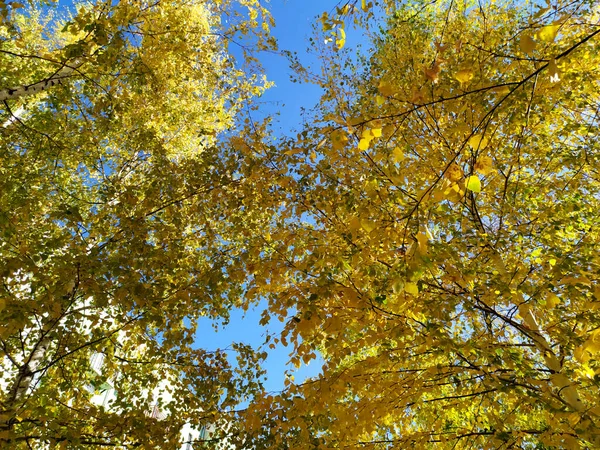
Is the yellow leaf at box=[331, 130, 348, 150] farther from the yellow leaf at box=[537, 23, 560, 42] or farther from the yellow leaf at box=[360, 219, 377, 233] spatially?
the yellow leaf at box=[537, 23, 560, 42]

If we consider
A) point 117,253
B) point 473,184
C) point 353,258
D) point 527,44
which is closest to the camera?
point 527,44

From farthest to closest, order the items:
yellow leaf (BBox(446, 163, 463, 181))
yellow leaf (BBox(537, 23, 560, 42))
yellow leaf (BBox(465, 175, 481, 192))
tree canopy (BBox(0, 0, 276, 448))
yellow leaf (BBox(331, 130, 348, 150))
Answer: tree canopy (BBox(0, 0, 276, 448))
yellow leaf (BBox(331, 130, 348, 150))
yellow leaf (BBox(446, 163, 463, 181))
yellow leaf (BBox(465, 175, 481, 192))
yellow leaf (BBox(537, 23, 560, 42))

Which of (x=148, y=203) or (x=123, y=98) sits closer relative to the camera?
(x=148, y=203)

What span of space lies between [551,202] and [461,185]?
154 inches

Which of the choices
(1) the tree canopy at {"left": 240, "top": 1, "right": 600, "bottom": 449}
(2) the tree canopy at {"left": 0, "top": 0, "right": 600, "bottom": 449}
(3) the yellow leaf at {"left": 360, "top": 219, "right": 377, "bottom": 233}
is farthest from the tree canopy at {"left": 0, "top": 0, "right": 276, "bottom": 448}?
(3) the yellow leaf at {"left": 360, "top": 219, "right": 377, "bottom": 233}

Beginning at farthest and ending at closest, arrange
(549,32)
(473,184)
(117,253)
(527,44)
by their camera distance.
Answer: (117,253) → (473,184) → (527,44) → (549,32)

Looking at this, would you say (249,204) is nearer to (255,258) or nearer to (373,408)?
(255,258)

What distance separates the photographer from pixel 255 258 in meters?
3.77

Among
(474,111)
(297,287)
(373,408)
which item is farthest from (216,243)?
(474,111)

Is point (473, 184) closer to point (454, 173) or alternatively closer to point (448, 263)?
point (454, 173)

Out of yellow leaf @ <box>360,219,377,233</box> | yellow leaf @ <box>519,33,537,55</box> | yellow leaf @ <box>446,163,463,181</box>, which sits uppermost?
yellow leaf @ <box>519,33,537,55</box>

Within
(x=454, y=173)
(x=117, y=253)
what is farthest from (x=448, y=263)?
(x=117, y=253)

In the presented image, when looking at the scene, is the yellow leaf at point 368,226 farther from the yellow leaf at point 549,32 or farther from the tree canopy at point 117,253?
the tree canopy at point 117,253

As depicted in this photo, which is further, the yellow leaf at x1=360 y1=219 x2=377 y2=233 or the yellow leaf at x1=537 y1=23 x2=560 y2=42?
the yellow leaf at x1=360 y1=219 x2=377 y2=233
